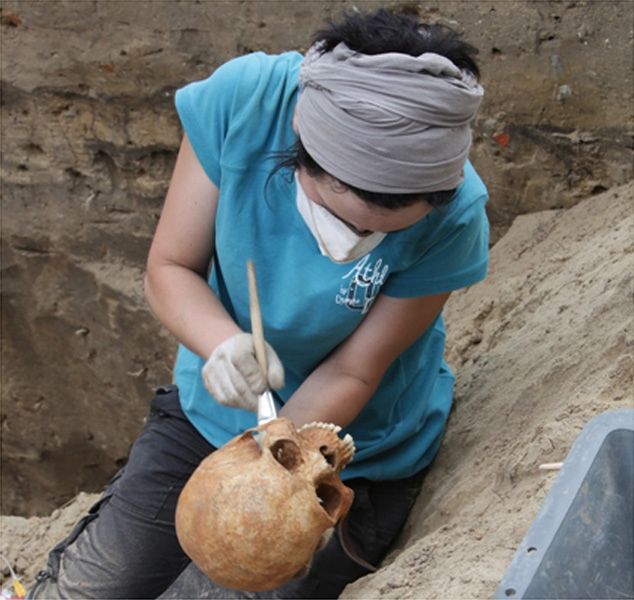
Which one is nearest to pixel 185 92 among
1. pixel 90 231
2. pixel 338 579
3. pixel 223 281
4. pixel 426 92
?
pixel 223 281

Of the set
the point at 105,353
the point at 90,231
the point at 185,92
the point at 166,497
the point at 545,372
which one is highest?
the point at 185,92

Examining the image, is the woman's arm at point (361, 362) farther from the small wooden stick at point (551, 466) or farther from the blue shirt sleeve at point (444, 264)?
the small wooden stick at point (551, 466)

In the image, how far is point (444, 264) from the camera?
2.41 metres

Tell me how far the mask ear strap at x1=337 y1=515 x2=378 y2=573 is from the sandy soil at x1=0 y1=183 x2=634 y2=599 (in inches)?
2.6

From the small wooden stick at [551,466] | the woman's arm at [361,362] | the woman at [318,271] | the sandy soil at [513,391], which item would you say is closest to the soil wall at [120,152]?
the sandy soil at [513,391]

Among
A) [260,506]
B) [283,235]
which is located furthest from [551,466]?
[283,235]

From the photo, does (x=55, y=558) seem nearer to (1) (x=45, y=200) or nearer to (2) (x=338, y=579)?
(2) (x=338, y=579)

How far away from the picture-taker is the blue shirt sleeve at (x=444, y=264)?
2.39 m

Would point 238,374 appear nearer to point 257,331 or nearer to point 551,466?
point 257,331

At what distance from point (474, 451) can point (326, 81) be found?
3.46 feet

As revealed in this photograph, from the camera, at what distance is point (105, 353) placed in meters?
4.66

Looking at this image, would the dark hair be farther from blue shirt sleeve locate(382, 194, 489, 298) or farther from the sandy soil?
the sandy soil

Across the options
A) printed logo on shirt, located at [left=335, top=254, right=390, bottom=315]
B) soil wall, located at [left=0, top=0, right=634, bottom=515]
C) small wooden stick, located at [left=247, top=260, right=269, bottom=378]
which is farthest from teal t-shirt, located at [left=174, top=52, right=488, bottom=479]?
soil wall, located at [left=0, top=0, right=634, bottom=515]

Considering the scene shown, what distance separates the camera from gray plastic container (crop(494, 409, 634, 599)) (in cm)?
166
